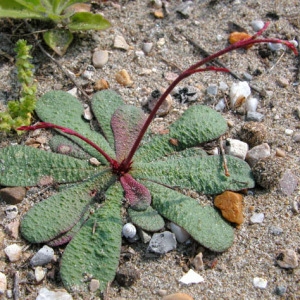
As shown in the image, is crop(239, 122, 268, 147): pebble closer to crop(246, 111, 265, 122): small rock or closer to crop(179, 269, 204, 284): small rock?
crop(246, 111, 265, 122): small rock

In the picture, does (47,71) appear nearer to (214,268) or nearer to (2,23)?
(2,23)

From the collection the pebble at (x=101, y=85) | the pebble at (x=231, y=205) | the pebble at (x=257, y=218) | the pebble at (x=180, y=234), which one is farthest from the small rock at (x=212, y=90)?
the pebble at (x=180, y=234)

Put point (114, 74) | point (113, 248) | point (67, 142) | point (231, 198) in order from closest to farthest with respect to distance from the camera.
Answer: point (113, 248), point (231, 198), point (67, 142), point (114, 74)

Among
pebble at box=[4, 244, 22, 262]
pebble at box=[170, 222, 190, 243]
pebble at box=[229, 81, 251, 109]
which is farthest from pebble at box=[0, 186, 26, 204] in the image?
pebble at box=[229, 81, 251, 109]

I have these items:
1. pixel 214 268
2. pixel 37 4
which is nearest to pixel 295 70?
pixel 214 268

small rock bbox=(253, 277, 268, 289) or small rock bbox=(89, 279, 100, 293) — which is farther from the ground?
small rock bbox=(253, 277, 268, 289)

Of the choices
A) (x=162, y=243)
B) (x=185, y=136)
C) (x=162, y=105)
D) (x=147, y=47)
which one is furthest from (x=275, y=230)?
(x=147, y=47)
